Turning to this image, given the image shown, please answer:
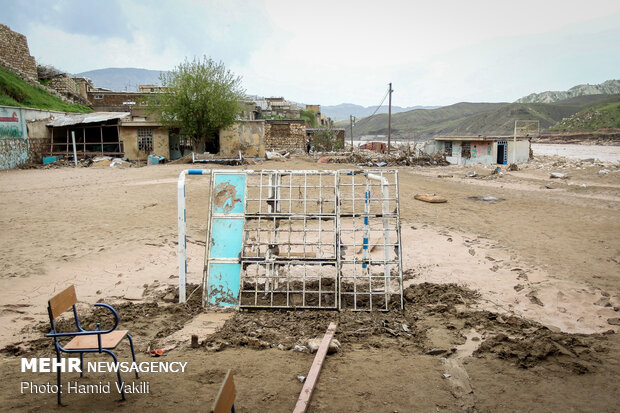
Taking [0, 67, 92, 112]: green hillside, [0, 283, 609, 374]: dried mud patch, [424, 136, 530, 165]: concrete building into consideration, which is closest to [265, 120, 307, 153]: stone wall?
[424, 136, 530, 165]: concrete building

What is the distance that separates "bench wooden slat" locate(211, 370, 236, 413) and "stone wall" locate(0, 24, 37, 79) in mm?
39580

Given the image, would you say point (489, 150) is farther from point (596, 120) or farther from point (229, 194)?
point (596, 120)

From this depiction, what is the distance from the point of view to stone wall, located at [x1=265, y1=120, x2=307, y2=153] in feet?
142

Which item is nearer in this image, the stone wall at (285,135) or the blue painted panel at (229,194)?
the blue painted panel at (229,194)

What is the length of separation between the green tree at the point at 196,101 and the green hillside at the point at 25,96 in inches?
302

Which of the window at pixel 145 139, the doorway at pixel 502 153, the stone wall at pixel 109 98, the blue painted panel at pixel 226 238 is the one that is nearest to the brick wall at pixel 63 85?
the stone wall at pixel 109 98

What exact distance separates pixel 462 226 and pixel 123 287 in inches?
312

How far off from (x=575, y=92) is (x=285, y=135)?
16966 centimetres

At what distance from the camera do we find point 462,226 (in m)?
11.1

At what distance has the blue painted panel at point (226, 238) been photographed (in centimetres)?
613

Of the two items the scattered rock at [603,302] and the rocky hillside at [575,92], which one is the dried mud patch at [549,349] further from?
the rocky hillside at [575,92]

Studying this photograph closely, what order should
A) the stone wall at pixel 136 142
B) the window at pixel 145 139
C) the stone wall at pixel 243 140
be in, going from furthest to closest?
the stone wall at pixel 243 140, the window at pixel 145 139, the stone wall at pixel 136 142

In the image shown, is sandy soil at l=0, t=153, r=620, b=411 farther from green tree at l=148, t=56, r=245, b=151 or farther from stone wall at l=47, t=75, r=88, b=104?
stone wall at l=47, t=75, r=88, b=104

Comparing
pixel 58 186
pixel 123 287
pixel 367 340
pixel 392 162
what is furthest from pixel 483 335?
pixel 392 162
